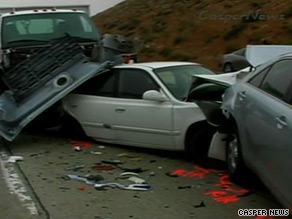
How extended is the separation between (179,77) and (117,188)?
2.53 meters

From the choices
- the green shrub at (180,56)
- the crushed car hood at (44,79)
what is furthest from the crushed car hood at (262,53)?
the green shrub at (180,56)

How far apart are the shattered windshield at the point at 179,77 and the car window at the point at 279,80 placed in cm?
216

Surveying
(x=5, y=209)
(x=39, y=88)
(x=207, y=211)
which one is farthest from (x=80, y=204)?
(x=39, y=88)

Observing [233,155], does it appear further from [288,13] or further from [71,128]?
[288,13]

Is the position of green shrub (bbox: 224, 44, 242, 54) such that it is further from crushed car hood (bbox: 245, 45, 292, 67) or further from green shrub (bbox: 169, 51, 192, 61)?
crushed car hood (bbox: 245, 45, 292, 67)

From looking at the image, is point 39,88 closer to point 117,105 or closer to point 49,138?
point 49,138

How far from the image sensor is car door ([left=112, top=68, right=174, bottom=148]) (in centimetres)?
827

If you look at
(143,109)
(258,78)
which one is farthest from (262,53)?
(143,109)

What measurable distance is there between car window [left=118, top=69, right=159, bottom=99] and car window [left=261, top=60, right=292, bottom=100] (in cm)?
251

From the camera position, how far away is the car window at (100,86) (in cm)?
930

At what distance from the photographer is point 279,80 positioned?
597cm

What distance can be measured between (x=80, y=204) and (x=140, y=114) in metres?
2.47

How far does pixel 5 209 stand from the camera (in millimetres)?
6250

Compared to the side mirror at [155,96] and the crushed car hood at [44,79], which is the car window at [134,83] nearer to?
the side mirror at [155,96]
